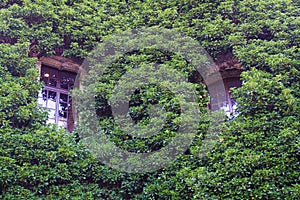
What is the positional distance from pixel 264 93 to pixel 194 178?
2.13 metres

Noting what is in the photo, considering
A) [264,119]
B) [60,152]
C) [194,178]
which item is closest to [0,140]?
[60,152]

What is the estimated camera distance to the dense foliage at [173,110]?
24.8ft

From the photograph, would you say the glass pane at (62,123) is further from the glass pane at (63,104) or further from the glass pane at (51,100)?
the glass pane at (51,100)

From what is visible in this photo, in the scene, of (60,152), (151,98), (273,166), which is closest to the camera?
(273,166)

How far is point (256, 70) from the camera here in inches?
350

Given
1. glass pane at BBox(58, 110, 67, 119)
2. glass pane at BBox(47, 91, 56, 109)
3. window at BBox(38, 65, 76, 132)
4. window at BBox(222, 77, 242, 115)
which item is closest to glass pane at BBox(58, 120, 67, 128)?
window at BBox(38, 65, 76, 132)

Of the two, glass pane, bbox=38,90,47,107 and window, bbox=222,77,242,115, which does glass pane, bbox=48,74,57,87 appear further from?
window, bbox=222,77,242,115

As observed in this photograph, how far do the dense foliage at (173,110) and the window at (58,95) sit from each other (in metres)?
0.54

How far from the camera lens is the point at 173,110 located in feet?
28.1

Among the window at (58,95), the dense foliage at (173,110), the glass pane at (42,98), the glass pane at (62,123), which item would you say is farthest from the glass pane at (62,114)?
the dense foliage at (173,110)

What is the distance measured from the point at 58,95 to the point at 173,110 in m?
2.80

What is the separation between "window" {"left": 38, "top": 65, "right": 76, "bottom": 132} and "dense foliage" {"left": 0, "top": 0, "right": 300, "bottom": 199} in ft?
1.77

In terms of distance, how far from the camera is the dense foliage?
757 cm

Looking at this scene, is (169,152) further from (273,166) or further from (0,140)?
(0,140)
